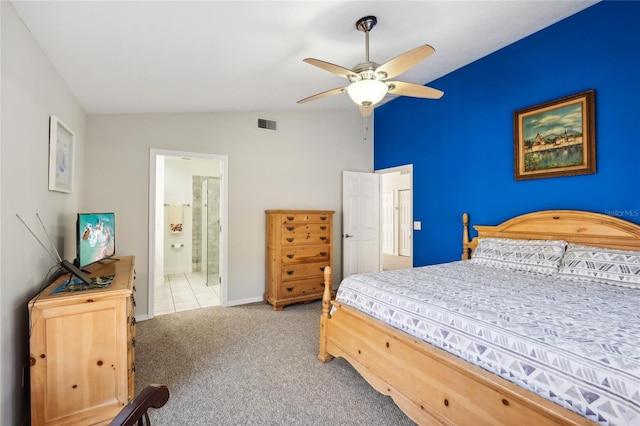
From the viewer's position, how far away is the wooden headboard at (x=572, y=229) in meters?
2.41

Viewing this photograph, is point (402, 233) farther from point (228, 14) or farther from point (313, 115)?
point (228, 14)

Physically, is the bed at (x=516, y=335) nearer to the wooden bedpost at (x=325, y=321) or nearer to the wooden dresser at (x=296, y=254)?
the wooden bedpost at (x=325, y=321)

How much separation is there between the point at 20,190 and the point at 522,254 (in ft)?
12.3

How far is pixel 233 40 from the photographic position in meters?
2.26

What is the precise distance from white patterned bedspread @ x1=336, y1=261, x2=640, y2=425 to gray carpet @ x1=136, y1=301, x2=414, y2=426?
602mm

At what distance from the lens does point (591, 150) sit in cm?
263

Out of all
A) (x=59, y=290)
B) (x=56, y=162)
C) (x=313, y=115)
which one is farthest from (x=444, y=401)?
(x=313, y=115)

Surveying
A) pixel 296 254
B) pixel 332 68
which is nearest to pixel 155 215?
pixel 296 254

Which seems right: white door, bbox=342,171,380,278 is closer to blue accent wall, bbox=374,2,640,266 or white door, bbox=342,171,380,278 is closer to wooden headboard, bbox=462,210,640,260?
blue accent wall, bbox=374,2,640,266

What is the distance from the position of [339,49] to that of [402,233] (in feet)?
21.0

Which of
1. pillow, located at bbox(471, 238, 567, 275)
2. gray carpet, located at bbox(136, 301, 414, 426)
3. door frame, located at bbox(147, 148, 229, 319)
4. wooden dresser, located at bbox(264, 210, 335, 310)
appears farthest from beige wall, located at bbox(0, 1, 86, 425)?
pillow, located at bbox(471, 238, 567, 275)

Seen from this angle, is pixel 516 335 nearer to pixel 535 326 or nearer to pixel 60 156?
pixel 535 326

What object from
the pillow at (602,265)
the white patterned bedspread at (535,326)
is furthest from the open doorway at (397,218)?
the white patterned bedspread at (535,326)

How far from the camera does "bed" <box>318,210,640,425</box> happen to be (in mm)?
1137
